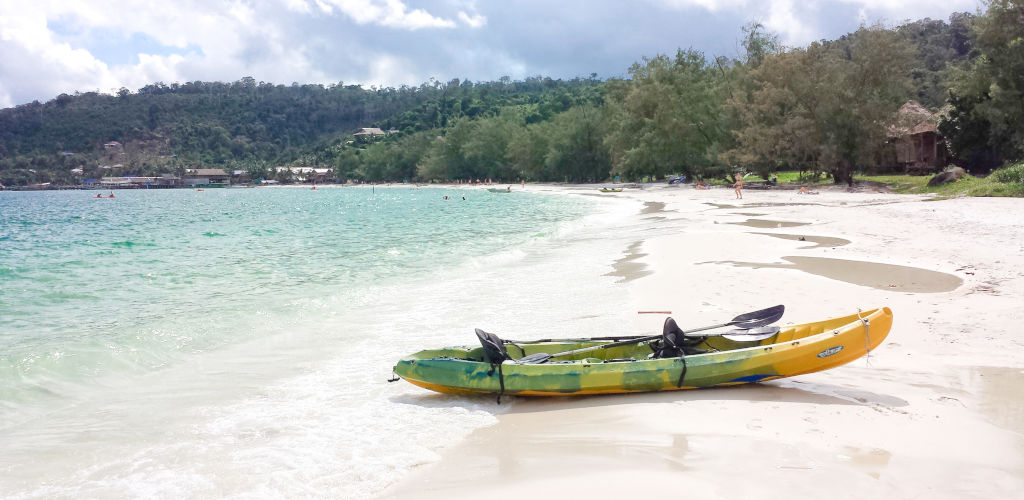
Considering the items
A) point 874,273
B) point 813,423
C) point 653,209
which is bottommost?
point 813,423

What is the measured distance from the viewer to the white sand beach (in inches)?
179

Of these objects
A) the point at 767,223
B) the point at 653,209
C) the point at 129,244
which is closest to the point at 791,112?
the point at 653,209

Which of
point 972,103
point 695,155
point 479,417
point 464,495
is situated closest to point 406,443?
point 479,417

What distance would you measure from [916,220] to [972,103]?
18.6 meters

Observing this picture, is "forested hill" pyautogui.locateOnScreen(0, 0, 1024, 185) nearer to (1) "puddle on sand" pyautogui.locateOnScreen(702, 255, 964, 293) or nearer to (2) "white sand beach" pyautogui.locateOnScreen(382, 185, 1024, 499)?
(1) "puddle on sand" pyautogui.locateOnScreen(702, 255, 964, 293)

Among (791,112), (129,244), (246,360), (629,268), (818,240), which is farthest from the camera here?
(791,112)

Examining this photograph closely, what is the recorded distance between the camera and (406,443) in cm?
588

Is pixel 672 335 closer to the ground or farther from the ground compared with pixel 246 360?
farther from the ground

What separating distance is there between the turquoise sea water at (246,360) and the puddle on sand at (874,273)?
410cm

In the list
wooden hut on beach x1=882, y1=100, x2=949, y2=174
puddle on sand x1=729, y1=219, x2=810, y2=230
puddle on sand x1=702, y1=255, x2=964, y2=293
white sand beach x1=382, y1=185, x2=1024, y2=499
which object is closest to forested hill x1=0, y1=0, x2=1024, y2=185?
wooden hut on beach x1=882, y1=100, x2=949, y2=174

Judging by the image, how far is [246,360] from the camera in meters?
9.33

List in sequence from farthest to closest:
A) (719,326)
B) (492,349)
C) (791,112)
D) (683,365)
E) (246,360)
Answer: (791,112) < (246,360) < (719,326) < (492,349) < (683,365)

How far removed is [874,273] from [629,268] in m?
5.06

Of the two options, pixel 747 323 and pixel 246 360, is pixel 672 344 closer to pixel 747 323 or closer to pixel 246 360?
pixel 747 323
